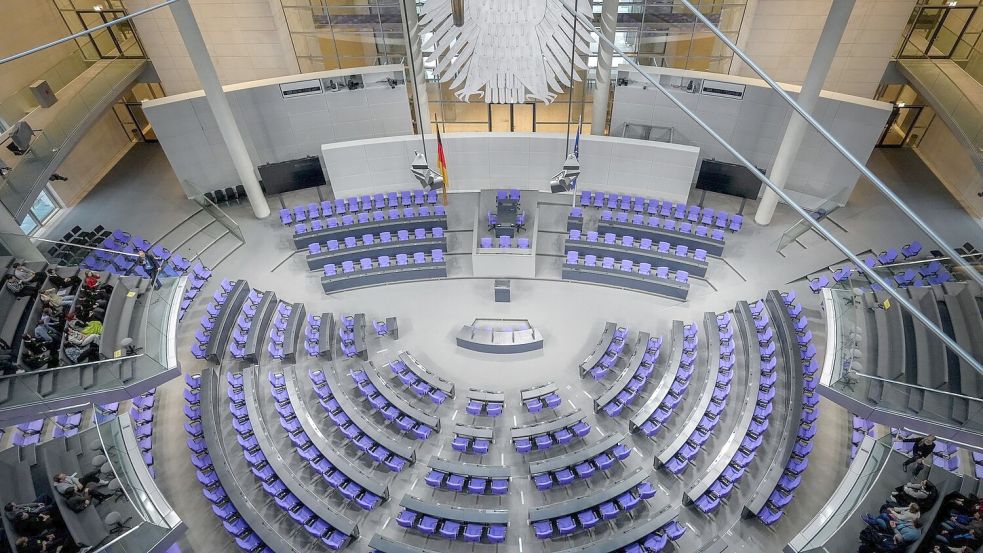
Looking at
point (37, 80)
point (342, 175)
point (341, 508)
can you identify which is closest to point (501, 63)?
point (341, 508)

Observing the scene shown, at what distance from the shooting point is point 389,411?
484 inches

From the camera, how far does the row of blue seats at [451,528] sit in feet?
33.6

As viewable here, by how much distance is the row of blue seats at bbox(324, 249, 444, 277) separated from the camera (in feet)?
50.9

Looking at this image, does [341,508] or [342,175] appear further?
[342,175]

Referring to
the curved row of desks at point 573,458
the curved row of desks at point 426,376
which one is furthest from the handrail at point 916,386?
the curved row of desks at point 426,376

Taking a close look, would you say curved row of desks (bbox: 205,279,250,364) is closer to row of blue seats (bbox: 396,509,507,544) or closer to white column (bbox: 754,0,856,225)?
row of blue seats (bbox: 396,509,507,544)

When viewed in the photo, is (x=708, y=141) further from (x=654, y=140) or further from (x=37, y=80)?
(x=37, y=80)

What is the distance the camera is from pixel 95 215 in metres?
17.6

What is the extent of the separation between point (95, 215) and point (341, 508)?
13317mm

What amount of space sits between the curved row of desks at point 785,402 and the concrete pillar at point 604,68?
7177 mm

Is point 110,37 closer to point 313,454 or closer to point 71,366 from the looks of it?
point 71,366

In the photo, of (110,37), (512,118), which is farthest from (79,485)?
(512,118)

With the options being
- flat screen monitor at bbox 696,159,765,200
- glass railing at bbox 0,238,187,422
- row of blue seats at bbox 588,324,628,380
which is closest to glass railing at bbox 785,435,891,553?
row of blue seats at bbox 588,324,628,380

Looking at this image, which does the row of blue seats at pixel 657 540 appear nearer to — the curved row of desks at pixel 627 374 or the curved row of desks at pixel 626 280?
the curved row of desks at pixel 627 374
